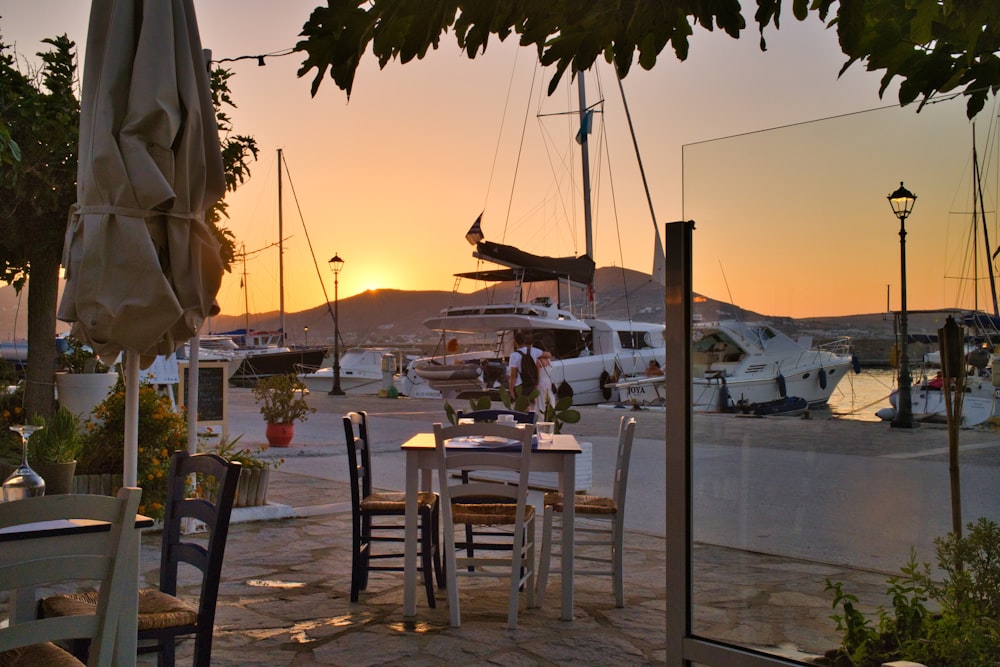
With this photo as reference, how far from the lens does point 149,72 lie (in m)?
4.11

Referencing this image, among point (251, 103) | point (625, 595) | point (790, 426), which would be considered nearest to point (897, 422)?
point (790, 426)

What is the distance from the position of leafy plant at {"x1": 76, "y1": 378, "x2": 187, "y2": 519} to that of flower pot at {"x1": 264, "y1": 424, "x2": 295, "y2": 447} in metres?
5.89

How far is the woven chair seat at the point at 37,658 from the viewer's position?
266 cm

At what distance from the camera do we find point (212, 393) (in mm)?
9469

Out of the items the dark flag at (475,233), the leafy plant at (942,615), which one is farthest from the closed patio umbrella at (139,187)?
the dark flag at (475,233)

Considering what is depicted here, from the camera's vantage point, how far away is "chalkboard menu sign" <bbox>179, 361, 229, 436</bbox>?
941cm

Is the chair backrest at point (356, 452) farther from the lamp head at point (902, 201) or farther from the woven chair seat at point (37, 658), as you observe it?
the lamp head at point (902, 201)

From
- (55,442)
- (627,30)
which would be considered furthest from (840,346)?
(55,442)

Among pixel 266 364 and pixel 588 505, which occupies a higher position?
pixel 266 364

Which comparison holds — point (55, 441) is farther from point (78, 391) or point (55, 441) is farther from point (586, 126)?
point (586, 126)

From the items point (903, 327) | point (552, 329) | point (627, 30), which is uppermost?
point (552, 329)

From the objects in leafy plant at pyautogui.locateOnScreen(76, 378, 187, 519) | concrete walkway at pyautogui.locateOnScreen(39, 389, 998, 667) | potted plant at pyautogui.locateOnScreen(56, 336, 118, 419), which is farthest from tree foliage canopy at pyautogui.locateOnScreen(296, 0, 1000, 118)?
potted plant at pyautogui.locateOnScreen(56, 336, 118, 419)

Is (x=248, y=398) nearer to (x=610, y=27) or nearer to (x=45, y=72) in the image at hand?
(x=45, y=72)

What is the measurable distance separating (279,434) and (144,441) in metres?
6.35
